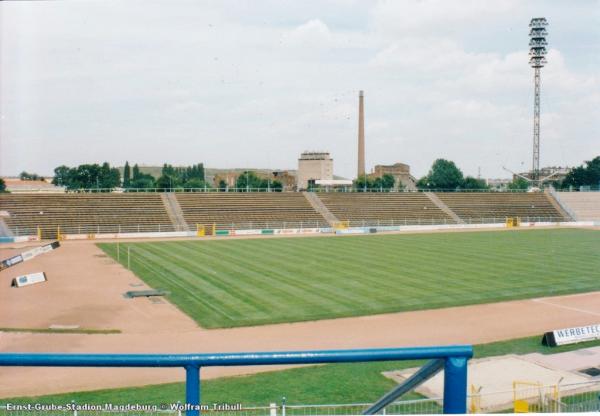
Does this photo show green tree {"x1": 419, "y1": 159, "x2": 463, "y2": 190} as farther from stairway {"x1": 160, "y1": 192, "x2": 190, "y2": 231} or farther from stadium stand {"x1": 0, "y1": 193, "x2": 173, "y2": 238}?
stadium stand {"x1": 0, "y1": 193, "x2": 173, "y2": 238}

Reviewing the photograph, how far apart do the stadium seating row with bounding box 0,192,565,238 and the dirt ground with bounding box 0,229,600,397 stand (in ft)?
117

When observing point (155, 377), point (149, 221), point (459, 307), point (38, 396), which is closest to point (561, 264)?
point (459, 307)

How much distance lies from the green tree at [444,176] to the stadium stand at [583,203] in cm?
5225

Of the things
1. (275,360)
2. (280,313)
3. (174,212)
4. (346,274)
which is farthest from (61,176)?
(275,360)

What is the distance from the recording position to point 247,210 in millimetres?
76438

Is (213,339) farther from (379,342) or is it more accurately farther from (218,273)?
(218,273)

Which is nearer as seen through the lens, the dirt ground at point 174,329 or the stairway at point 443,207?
the dirt ground at point 174,329

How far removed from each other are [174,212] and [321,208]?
70.9ft

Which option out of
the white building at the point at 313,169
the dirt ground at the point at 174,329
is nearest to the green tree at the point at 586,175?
the white building at the point at 313,169

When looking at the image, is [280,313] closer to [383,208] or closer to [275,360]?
[275,360]

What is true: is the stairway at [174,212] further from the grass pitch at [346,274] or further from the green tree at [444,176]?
the green tree at [444,176]

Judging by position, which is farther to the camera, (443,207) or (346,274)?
(443,207)

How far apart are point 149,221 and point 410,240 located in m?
31.9

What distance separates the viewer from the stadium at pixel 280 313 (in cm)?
825
